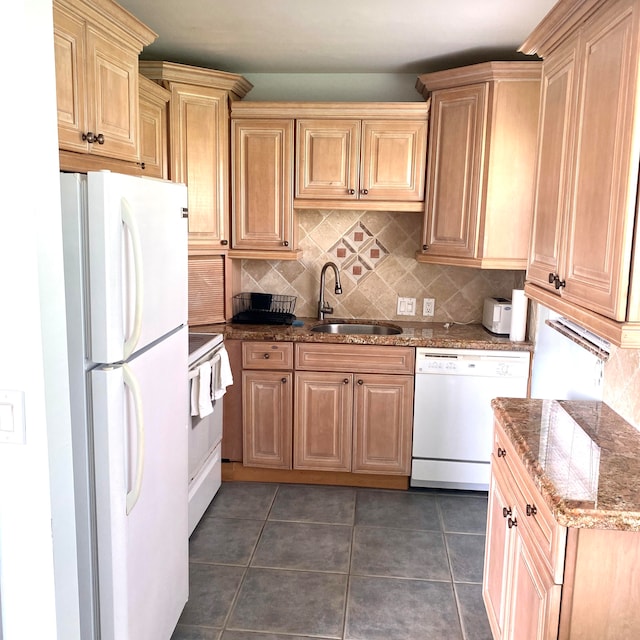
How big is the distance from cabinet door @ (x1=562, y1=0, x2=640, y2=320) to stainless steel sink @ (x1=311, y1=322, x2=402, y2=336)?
2.05 metres

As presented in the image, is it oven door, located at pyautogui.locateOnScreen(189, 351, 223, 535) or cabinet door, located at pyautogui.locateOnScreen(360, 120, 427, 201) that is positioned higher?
cabinet door, located at pyautogui.locateOnScreen(360, 120, 427, 201)

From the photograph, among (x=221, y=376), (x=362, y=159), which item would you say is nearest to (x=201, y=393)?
(x=221, y=376)

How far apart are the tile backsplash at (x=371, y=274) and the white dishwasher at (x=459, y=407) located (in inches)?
23.4

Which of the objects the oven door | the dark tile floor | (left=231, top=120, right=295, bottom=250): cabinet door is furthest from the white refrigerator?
(left=231, top=120, right=295, bottom=250): cabinet door

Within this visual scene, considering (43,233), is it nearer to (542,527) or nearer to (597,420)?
(542,527)

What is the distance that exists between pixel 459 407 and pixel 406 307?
32.3 inches

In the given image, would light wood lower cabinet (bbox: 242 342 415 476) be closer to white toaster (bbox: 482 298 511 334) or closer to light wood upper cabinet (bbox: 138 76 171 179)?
white toaster (bbox: 482 298 511 334)

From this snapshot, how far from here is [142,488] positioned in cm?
182

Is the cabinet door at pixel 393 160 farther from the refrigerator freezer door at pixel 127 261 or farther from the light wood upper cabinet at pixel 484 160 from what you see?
the refrigerator freezer door at pixel 127 261

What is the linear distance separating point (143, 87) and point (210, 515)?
2262mm

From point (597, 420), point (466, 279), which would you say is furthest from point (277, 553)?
point (466, 279)

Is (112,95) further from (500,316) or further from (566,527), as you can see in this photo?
(500,316)

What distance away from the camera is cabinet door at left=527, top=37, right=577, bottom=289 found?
191cm

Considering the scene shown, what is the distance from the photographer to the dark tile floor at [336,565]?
2402 millimetres
